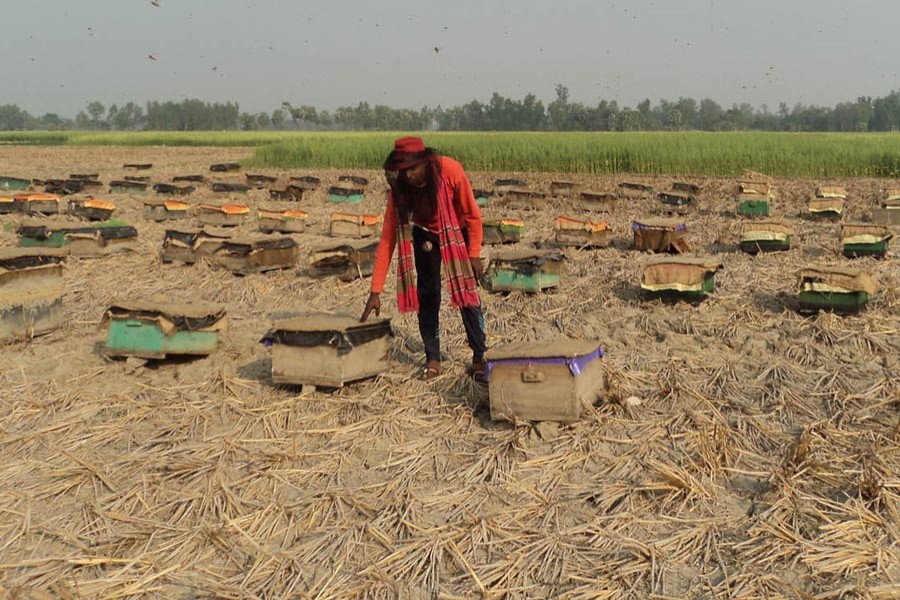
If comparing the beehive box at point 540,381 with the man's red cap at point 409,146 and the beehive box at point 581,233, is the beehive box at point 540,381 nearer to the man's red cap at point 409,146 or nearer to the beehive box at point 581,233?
the man's red cap at point 409,146

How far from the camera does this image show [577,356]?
447 cm

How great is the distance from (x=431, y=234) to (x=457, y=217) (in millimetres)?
210

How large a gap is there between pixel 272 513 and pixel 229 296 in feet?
15.3

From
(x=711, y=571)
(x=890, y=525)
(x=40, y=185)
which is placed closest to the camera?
(x=711, y=571)

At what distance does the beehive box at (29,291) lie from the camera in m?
6.39

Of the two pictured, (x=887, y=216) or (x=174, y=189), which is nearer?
(x=887, y=216)

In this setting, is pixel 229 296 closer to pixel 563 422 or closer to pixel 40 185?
pixel 563 422

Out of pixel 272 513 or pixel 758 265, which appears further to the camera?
pixel 758 265

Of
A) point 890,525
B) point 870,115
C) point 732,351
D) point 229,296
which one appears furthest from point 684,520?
point 870,115

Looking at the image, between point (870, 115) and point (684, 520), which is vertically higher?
point (870, 115)

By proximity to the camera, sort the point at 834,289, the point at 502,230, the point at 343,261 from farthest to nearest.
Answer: the point at 502,230 → the point at 343,261 → the point at 834,289

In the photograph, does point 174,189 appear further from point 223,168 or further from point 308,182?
point 223,168

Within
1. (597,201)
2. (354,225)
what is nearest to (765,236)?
(597,201)

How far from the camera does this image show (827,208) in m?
12.6
